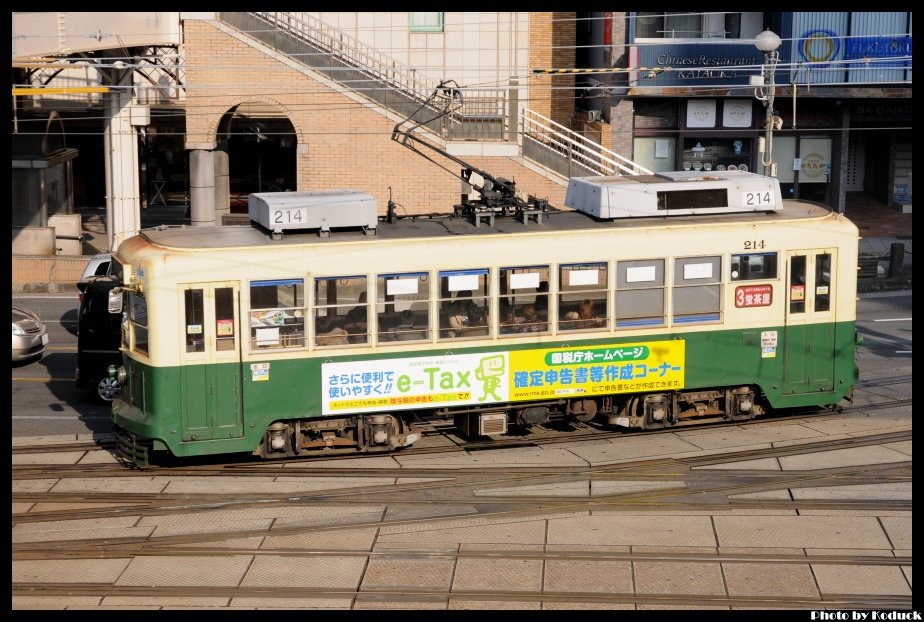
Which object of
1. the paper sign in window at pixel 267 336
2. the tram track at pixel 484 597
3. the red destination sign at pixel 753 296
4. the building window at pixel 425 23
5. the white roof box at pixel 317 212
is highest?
the building window at pixel 425 23

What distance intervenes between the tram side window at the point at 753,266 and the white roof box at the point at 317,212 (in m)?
5.09

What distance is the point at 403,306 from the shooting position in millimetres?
16203

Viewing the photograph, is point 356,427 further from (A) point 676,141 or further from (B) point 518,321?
(A) point 676,141

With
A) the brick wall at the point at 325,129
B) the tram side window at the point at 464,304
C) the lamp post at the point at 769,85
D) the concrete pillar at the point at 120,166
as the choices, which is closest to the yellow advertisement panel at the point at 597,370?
the tram side window at the point at 464,304

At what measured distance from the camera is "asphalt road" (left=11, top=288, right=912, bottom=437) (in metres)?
19.0

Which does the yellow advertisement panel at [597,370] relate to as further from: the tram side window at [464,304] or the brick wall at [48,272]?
the brick wall at [48,272]

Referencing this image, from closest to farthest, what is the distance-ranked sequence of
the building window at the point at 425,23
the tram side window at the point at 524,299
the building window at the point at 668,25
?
the tram side window at the point at 524,299 < the building window at the point at 668,25 < the building window at the point at 425,23

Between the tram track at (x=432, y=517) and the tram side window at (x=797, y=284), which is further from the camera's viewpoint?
the tram side window at (x=797, y=284)

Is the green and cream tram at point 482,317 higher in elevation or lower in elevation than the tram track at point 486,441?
higher

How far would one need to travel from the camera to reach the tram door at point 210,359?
15.4 m

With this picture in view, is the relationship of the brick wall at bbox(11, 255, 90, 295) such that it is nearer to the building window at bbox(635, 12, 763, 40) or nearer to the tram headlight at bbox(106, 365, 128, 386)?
the tram headlight at bbox(106, 365, 128, 386)

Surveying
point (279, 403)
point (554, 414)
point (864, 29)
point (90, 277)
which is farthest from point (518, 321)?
point (864, 29)

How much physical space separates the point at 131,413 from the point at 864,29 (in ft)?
82.0

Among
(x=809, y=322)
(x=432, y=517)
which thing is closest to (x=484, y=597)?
(x=432, y=517)
